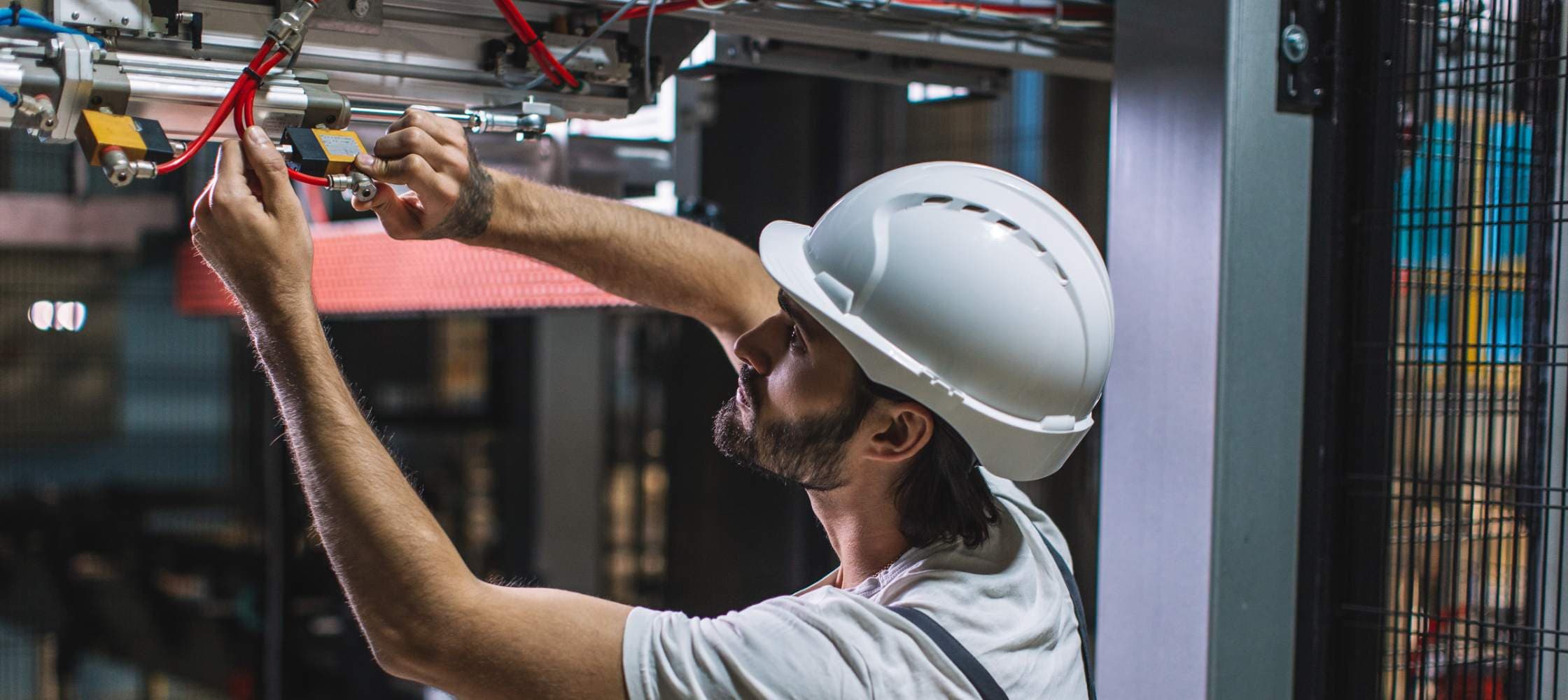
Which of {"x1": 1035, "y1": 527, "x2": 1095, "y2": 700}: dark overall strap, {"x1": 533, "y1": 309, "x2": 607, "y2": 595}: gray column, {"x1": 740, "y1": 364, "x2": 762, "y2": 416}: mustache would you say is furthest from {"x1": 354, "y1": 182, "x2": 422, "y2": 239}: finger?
{"x1": 533, "y1": 309, "x2": 607, "y2": 595}: gray column

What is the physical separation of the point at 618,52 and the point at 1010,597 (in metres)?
0.86

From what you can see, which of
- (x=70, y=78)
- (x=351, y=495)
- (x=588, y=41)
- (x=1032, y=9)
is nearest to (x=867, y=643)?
(x=351, y=495)

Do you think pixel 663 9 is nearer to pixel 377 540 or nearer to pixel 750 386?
pixel 750 386

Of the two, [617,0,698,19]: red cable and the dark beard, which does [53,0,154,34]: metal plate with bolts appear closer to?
[617,0,698,19]: red cable

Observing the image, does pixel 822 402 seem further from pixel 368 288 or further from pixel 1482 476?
pixel 368 288

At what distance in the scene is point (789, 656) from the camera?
1358 mm

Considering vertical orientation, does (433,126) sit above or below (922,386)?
above

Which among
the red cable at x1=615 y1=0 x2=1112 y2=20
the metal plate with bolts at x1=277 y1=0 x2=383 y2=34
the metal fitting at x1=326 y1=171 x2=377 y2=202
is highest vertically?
the red cable at x1=615 y1=0 x2=1112 y2=20

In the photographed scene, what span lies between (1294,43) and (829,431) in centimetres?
79

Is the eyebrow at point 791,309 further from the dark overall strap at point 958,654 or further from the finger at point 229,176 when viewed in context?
the finger at point 229,176

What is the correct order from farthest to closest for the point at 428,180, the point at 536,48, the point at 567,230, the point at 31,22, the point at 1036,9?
the point at 1036,9, the point at 567,230, the point at 536,48, the point at 428,180, the point at 31,22

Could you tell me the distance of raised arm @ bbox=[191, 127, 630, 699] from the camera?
1278 millimetres

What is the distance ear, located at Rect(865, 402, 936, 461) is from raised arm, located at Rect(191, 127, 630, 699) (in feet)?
1.50

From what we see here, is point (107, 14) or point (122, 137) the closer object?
point (122, 137)
